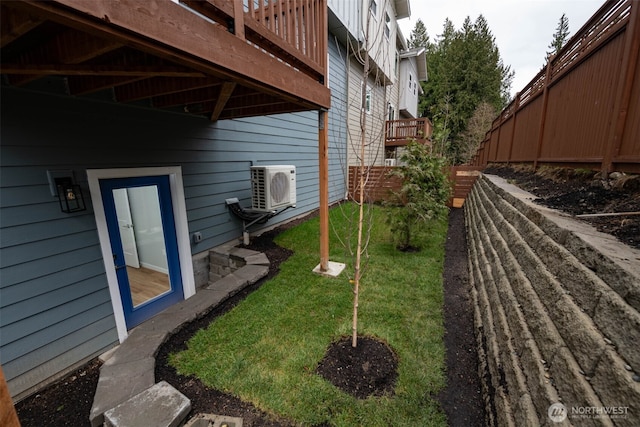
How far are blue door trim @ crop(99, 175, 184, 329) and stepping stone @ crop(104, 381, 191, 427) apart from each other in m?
1.57

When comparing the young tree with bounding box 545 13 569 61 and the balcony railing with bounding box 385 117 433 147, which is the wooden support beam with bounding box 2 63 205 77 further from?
the young tree with bounding box 545 13 569 61

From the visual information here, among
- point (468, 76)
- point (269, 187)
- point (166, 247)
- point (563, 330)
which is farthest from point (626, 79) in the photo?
point (468, 76)

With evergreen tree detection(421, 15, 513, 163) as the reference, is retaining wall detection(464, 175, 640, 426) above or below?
below

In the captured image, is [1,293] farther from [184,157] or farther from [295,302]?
[295,302]

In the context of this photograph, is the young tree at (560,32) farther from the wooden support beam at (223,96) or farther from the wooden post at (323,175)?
the wooden support beam at (223,96)

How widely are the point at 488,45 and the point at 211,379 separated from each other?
113 feet

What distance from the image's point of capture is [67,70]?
179cm

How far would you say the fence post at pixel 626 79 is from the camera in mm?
2105

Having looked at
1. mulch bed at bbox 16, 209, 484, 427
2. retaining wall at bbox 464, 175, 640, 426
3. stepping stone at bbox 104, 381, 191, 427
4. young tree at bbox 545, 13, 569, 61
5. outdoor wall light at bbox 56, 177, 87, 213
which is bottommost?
mulch bed at bbox 16, 209, 484, 427

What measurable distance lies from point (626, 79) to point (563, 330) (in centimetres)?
224

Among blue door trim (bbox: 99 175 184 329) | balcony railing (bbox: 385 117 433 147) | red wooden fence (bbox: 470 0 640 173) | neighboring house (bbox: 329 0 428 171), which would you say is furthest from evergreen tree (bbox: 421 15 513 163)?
blue door trim (bbox: 99 175 184 329)

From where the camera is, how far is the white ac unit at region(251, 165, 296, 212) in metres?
4.73

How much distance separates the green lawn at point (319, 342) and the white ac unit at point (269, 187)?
1.19 m

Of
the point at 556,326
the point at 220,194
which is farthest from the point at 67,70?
the point at 556,326
